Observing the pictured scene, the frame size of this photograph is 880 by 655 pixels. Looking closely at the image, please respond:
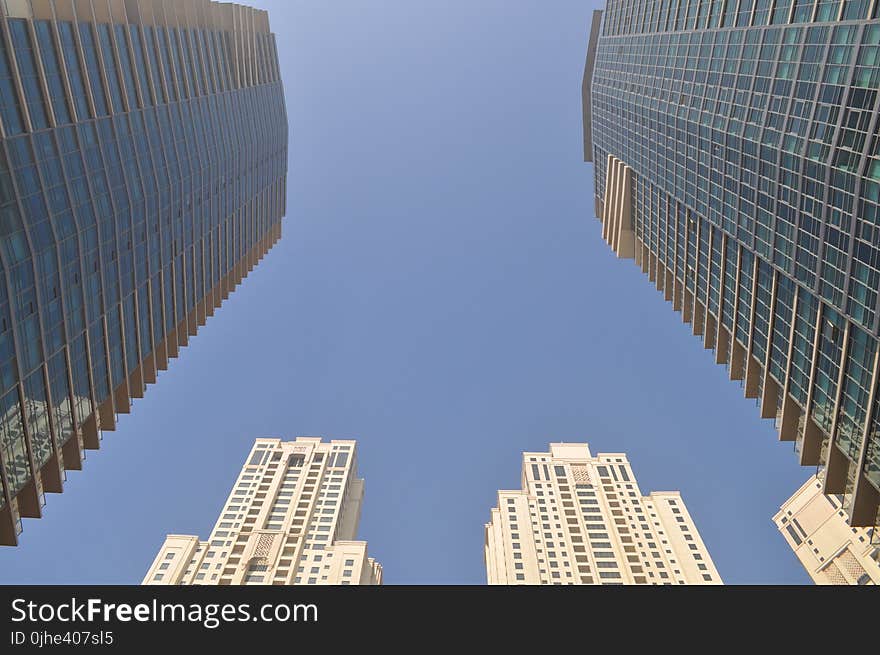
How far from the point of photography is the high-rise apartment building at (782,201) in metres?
38.4

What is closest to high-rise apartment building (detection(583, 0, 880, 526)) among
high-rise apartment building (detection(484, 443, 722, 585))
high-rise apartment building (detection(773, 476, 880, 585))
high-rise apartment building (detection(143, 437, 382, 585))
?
high-rise apartment building (detection(773, 476, 880, 585))

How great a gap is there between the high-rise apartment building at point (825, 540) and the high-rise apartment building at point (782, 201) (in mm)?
29539

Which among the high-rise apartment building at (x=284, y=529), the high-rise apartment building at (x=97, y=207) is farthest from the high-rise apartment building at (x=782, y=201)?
the high-rise apartment building at (x=284, y=529)

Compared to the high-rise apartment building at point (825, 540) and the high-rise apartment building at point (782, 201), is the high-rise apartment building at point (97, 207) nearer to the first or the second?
the high-rise apartment building at point (782, 201)

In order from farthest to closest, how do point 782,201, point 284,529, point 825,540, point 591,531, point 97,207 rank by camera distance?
point 284,529 → point 591,531 → point 825,540 → point 782,201 → point 97,207

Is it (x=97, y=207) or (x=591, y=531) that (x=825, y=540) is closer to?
(x=591, y=531)

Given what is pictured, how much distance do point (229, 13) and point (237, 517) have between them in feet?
317

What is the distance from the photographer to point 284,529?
4727 inches

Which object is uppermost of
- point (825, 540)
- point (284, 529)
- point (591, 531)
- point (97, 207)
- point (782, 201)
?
point (782, 201)

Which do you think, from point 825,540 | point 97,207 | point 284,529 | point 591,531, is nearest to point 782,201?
point 97,207

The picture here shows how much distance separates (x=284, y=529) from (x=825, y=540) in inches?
3726

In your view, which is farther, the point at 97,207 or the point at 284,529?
the point at 284,529
